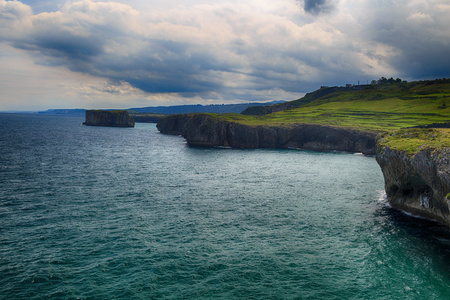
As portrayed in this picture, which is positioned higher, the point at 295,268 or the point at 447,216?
the point at 447,216

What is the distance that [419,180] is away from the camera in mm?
37781

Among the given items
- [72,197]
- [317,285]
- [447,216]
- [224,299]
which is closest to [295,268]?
[317,285]

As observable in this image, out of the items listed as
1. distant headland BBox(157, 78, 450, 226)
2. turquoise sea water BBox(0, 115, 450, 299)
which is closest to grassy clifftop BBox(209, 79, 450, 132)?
distant headland BBox(157, 78, 450, 226)

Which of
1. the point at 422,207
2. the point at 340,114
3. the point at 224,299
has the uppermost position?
the point at 340,114

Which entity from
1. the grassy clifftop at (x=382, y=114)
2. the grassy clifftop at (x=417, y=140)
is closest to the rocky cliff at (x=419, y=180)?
the grassy clifftop at (x=417, y=140)

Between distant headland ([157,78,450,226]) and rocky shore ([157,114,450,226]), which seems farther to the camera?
rocky shore ([157,114,450,226])

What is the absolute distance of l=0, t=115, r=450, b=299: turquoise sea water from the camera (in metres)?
22.8

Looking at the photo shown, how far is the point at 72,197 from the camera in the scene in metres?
45.4

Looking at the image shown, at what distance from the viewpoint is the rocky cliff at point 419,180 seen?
102ft

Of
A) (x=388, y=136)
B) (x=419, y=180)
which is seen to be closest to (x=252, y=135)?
(x=388, y=136)

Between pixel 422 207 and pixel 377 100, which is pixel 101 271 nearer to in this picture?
pixel 422 207

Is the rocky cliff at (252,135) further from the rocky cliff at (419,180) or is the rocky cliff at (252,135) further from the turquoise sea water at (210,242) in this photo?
the rocky cliff at (419,180)

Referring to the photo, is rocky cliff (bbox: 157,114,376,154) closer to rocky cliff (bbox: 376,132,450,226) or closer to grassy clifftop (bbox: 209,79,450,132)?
grassy clifftop (bbox: 209,79,450,132)

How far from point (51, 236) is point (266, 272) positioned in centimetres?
2353
